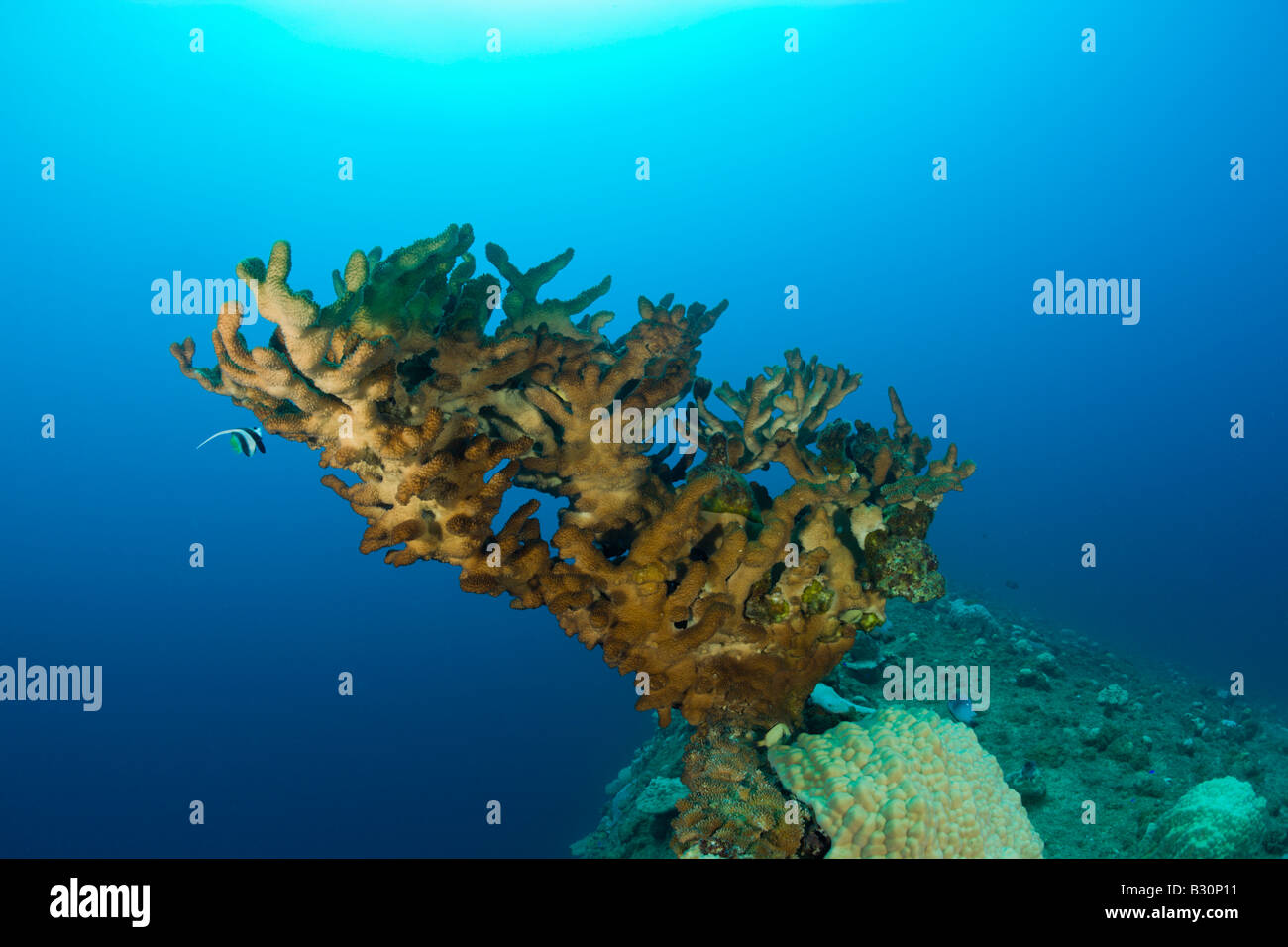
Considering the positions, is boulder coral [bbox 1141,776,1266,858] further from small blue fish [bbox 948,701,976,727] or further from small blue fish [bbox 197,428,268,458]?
small blue fish [bbox 197,428,268,458]

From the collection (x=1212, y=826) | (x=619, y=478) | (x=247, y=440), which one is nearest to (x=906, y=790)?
(x=1212, y=826)

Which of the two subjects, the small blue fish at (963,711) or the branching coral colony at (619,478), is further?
the small blue fish at (963,711)

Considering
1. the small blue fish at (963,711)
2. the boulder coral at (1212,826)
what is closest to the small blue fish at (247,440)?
the small blue fish at (963,711)

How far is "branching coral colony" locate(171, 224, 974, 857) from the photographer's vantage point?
3518 mm

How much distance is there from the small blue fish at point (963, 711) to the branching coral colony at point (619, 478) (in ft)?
7.82

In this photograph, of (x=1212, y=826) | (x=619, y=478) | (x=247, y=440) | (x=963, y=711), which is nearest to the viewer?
(x=619, y=478)

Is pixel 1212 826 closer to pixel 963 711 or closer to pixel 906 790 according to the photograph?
pixel 963 711

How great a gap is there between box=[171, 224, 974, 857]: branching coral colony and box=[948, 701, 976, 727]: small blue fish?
7.82ft

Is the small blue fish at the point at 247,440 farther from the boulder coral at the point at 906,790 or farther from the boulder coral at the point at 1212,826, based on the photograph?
the boulder coral at the point at 1212,826

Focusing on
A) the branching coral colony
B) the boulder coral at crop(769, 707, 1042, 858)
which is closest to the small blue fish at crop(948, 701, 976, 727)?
the boulder coral at crop(769, 707, 1042, 858)

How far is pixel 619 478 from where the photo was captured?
15.0 ft

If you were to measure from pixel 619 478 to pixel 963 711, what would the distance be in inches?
200

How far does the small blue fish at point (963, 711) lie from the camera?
22.3 ft
